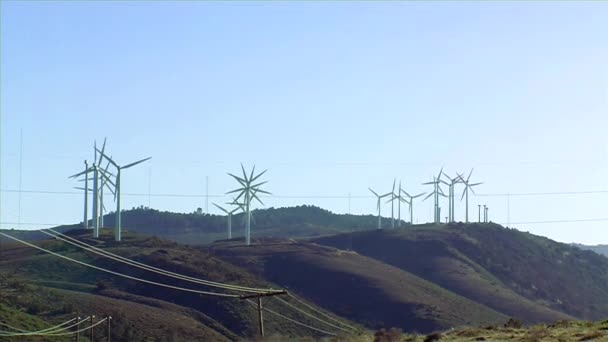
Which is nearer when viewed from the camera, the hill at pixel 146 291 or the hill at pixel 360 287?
the hill at pixel 146 291

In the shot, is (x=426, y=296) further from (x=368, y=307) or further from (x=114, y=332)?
(x=114, y=332)

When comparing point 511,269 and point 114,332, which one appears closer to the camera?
point 114,332

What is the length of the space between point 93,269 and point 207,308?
2037cm

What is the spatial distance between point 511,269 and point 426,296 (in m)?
50.8

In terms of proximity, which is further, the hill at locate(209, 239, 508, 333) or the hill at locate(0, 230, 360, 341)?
the hill at locate(209, 239, 508, 333)

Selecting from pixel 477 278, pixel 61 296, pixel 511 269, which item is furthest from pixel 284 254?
pixel 61 296

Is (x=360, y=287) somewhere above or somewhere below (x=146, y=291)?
below

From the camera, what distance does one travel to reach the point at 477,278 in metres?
179

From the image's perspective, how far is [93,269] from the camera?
450ft

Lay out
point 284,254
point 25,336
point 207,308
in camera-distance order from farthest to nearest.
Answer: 1. point 284,254
2. point 207,308
3. point 25,336

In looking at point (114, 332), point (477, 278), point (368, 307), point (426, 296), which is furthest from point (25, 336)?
point (477, 278)

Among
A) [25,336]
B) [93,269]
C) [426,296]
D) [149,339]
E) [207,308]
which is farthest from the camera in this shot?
[426,296]

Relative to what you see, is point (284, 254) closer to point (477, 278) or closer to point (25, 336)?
point (477, 278)

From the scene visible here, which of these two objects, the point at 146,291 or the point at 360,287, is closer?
the point at 146,291
